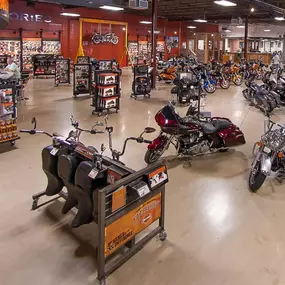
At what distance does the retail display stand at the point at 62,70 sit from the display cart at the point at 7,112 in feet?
25.4

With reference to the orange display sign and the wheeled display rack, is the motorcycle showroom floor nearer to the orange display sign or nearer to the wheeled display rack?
the orange display sign

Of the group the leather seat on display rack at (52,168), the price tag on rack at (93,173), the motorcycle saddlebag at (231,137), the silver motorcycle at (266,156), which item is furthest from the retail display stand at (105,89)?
the price tag on rack at (93,173)

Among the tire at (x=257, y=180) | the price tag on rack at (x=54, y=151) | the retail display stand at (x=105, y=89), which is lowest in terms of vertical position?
the tire at (x=257, y=180)

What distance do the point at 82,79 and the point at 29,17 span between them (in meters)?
7.29

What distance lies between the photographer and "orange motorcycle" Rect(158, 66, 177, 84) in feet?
48.1

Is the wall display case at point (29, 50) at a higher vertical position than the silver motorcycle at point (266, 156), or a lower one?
higher

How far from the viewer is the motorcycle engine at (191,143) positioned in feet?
16.9

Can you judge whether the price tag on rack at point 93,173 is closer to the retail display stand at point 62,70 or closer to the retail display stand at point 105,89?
the retail display stand at point 105,89

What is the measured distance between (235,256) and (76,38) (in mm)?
17318

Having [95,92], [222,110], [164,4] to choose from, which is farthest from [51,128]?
[164,4]

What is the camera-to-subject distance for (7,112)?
5430 millimetres

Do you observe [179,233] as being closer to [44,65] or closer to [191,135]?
[191,135]

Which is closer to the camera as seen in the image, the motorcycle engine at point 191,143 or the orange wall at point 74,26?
the motorcycle engine at point 191,143

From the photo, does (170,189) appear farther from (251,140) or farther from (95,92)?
(95,92)
